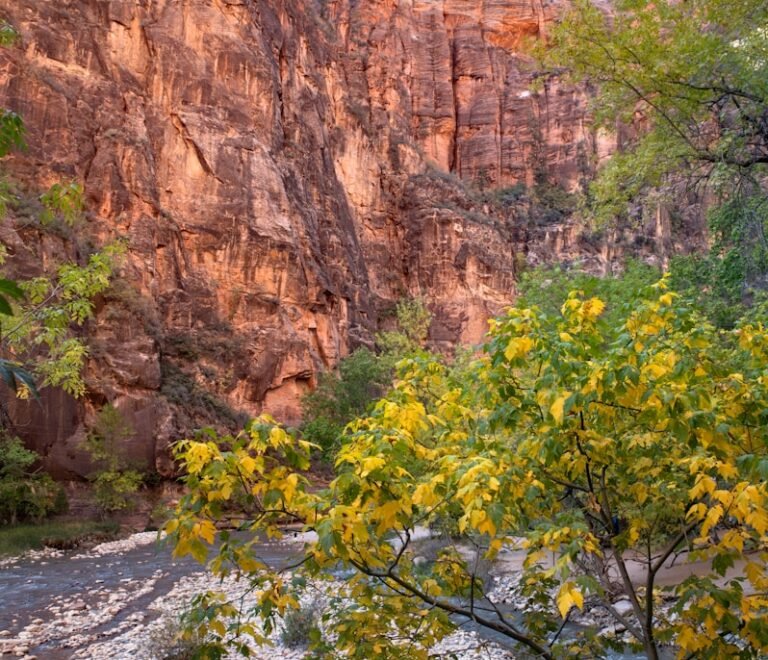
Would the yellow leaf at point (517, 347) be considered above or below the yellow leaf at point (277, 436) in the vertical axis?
above

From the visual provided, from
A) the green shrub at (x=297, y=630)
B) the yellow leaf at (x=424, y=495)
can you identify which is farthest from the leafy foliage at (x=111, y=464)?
the yellow leaf at (x=424, y=495)

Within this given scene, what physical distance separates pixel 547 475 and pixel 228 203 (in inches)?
1463

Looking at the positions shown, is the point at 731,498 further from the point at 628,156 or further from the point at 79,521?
the point at 79,521

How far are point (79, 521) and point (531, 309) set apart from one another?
25.1 metres

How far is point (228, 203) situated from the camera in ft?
125

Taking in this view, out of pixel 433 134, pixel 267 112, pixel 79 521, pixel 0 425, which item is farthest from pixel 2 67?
pixel 433 134

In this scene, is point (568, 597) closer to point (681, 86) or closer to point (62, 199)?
point (62, 199)

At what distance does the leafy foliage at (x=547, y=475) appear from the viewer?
271 centimetres

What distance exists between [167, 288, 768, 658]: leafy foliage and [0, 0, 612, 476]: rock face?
26.4 m

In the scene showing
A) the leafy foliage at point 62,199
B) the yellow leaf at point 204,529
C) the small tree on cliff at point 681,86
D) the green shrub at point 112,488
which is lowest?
the green shrub at point 112,488

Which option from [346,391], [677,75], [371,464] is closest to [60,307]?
[371,464]

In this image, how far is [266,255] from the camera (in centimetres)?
3919

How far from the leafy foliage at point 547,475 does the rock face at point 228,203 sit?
26.4 metres

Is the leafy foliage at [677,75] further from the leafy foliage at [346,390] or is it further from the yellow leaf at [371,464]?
the leafy foliage at [346,390]
